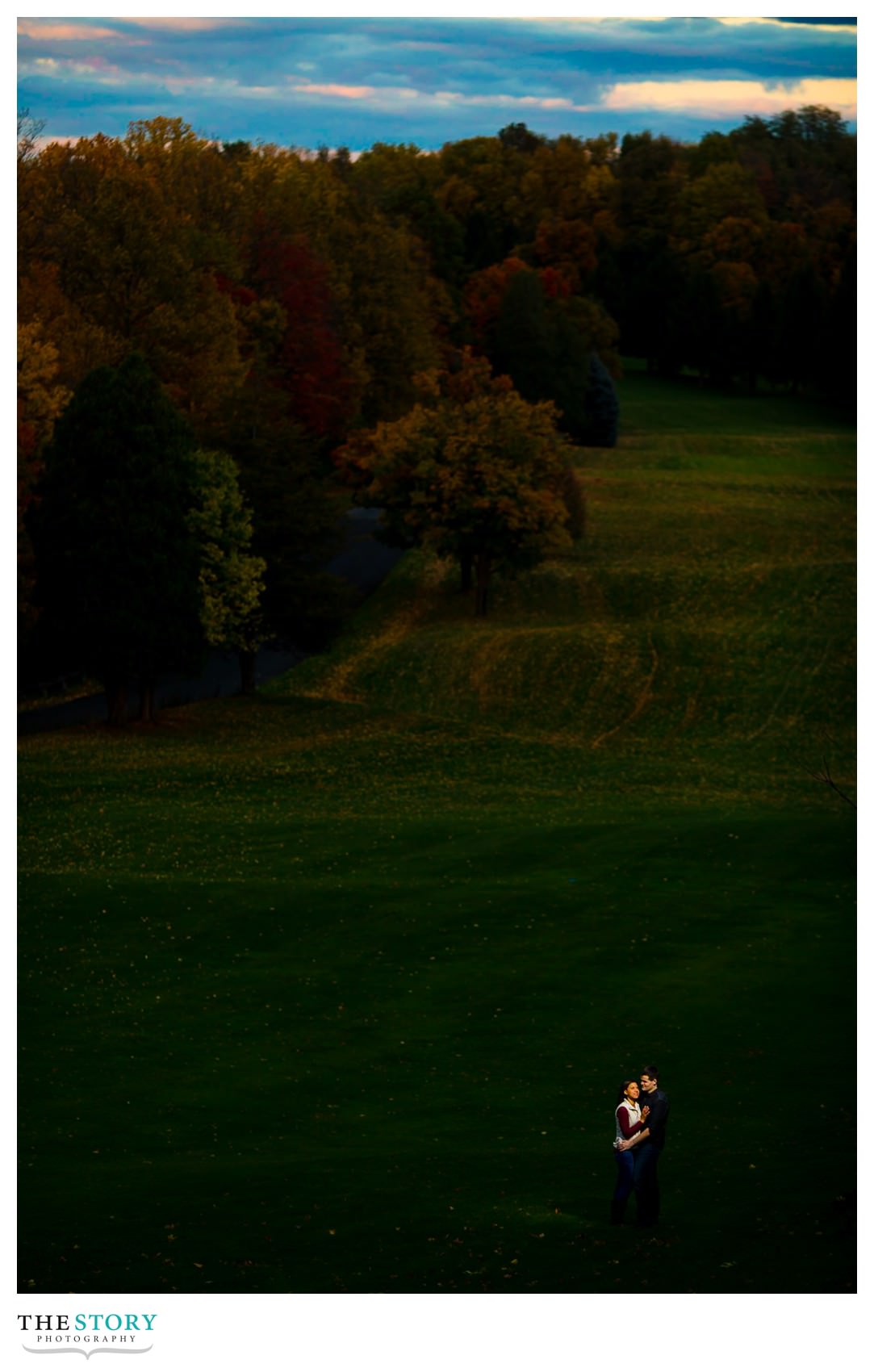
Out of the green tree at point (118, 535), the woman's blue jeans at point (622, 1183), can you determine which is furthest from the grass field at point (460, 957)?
the green tree at point (118, 535)

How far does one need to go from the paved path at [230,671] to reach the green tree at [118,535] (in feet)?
9.97

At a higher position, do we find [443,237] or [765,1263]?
[443,237]

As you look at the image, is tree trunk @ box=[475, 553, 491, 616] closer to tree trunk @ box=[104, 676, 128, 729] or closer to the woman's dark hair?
tree trunk @ box=[104, 676, 128, 729]

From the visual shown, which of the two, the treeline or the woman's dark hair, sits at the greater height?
the treeline

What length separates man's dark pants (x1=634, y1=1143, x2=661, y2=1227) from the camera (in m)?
16.0

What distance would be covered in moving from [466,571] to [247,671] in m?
12.3

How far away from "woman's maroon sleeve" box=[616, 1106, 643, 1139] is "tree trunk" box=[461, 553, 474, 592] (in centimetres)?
4928

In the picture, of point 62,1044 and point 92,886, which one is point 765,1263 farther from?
point 92,886

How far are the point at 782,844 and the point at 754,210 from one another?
68.9m

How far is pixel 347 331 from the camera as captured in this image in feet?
257

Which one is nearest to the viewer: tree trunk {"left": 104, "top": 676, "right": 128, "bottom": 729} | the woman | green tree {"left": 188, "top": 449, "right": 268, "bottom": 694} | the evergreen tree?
the woman

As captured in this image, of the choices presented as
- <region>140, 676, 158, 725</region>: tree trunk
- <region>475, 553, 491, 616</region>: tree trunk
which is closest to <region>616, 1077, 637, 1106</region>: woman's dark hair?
<region>140, 676, 158, 725</region>: tree trunk

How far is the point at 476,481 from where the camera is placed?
201 feet

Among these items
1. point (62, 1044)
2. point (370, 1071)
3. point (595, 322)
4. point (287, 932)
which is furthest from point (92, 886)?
point (595, 322)
